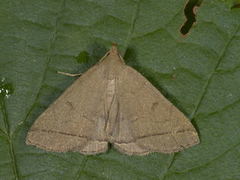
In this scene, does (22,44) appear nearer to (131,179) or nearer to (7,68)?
(7,68)

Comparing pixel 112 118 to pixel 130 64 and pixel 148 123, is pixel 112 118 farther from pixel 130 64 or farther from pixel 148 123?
pixel 130 64

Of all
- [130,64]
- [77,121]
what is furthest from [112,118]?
[130,64]

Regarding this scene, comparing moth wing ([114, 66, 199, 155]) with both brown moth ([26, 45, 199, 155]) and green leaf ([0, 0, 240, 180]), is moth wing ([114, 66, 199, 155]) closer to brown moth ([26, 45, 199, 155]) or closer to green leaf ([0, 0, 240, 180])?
brown moth ([26, 45, 199, 155])

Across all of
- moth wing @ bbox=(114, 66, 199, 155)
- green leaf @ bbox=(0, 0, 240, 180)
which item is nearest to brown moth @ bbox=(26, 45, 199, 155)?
moth wing @ bbox=(114, 66, 199, 155)

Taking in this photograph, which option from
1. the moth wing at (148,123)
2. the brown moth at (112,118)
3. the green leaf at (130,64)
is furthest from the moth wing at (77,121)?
the moth wing at (148,123)

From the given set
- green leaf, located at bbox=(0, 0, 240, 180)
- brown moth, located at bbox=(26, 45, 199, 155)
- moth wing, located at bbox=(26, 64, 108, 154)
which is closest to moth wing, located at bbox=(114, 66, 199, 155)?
brown moth, located at bbox=(26, 45, 199, 155)
